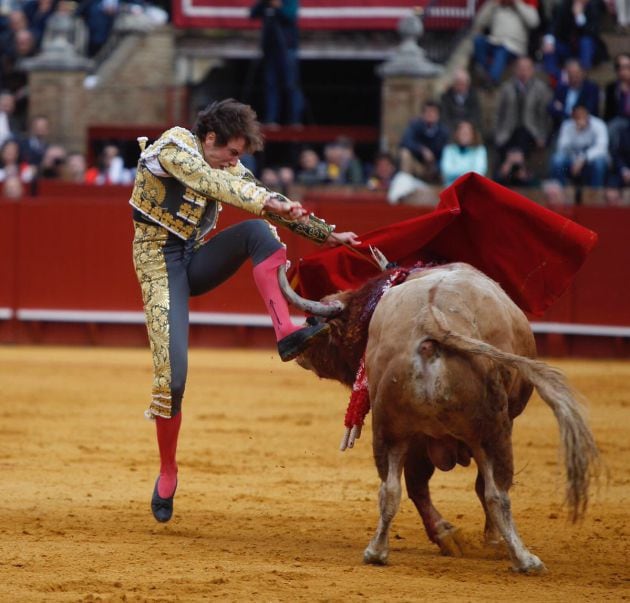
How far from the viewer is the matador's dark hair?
5.17m

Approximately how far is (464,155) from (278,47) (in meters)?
3.12

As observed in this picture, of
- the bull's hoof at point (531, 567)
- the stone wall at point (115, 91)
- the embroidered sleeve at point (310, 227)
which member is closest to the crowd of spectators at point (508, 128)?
the stone wall at point (115, 91)

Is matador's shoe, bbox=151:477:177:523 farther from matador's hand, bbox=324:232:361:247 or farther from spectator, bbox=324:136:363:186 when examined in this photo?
spectator, bbox=324:136:363:186

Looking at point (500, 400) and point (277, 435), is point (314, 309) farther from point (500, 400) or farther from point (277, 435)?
point (277, 435)

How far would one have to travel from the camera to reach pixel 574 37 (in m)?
13.1

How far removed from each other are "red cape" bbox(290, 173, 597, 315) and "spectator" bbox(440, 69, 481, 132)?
718 centimetres

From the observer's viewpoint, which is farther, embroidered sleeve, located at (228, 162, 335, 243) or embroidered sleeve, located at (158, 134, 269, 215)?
embroidered sleeve, located at (228, 162, 335, 243)

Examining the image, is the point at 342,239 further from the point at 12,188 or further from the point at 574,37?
the point at 574,37

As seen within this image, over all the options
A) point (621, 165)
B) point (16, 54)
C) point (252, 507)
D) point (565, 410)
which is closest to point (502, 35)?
point (621, 165)

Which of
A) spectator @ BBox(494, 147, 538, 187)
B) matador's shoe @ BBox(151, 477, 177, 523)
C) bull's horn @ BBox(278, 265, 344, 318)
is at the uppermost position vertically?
bull's horn @ BBox(278, 265, 344, 318)

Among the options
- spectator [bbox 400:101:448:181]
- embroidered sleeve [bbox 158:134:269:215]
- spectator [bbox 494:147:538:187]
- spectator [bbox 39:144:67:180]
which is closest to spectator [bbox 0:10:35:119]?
spectator [bbox 39:144:67:180]

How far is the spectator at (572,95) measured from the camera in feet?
39.8

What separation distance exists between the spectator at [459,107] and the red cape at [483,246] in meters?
7.18

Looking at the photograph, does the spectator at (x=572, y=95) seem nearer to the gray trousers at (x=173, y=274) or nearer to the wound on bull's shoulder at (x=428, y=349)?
the gray trousers at (x=173, y=274)
